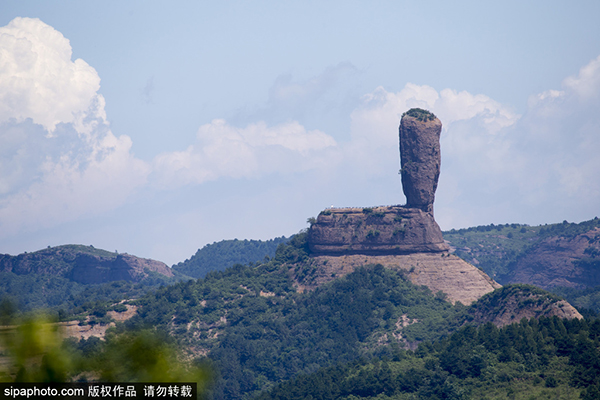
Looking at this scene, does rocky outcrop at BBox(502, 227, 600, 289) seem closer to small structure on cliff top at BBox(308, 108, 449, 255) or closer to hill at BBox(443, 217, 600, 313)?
hill at BBox(443, 217, 600, 313)

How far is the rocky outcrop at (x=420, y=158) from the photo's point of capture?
111938mm

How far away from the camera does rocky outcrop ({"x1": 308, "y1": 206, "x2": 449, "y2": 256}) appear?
4408 inches

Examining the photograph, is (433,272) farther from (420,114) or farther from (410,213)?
(420,114)

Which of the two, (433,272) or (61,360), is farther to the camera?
(433,272)

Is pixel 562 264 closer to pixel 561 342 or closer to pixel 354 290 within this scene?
pixel 354 290

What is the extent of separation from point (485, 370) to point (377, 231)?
40641 mm

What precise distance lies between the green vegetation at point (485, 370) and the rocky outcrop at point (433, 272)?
2338 centimetres

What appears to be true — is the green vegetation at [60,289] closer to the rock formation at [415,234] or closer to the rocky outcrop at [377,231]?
the rocky outcrop at [377,231]

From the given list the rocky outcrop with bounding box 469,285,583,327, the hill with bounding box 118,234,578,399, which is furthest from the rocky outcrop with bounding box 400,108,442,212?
the rocky outcrop with bounding box 469,285,583,327

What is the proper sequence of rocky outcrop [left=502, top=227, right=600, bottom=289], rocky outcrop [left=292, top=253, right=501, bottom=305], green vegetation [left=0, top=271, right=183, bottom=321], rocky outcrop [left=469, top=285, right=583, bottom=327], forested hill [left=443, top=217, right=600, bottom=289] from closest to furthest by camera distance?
rocky outcrop [left=469, top=285, right=583, bottom=327] → rocky outcrop [left=292, top=253, right=501, bottom=305] → green vegetation [left=0, top=271, right=183, bottom=321] → rocky outcrop [left=502, top=227, right=600, bottom=289] → forested hill [left=443, top=217, right=600, bottom=289]

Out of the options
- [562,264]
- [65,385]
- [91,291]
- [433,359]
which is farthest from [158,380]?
[562,264]

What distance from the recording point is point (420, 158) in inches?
4412

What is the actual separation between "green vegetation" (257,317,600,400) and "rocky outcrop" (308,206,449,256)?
26474 millimetres

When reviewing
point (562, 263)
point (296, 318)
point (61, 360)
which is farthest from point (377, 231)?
point (61, 360)
